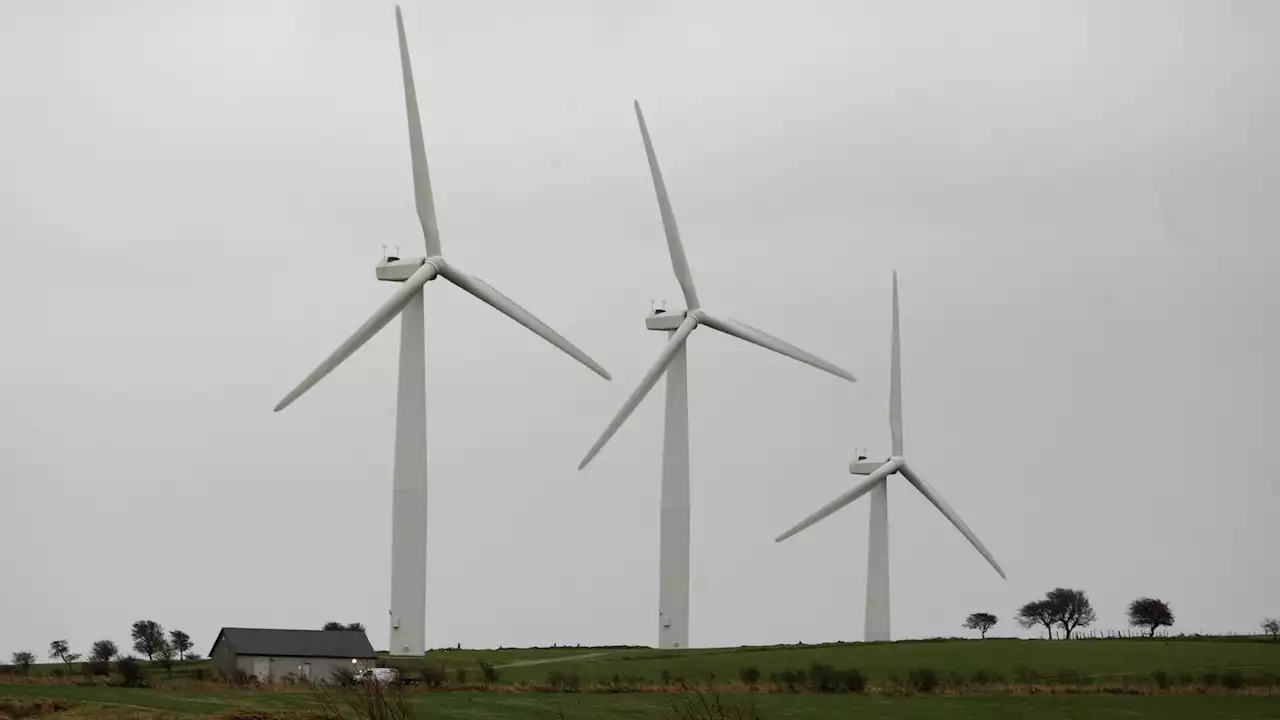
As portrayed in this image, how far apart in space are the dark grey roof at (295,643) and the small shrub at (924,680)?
3429cm

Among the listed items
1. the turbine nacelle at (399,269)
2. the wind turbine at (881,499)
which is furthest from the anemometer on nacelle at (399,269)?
the wind turbine at (881,499)

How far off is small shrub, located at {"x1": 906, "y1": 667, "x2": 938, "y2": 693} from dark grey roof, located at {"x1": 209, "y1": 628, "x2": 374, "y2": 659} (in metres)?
34.3

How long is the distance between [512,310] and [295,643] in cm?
2136

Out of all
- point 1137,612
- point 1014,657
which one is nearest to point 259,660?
point 1014,657

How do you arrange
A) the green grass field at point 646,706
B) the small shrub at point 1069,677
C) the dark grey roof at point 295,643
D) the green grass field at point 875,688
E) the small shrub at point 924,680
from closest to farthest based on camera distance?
the green grass field at point 646,706 → the green grass field at point 875,688 → the small shrub at point 924,680 → the small shrub at point 1069,677 → the dark grey roof at point 295,643

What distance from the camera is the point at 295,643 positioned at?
107938 millimetres

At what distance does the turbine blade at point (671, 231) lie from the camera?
12225 centimetres

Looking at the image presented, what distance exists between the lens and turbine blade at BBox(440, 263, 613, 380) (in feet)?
344

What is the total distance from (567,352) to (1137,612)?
86135 millimetres

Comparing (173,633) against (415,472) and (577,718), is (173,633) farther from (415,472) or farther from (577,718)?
(577,718)

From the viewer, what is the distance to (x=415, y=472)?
10575 centimetres

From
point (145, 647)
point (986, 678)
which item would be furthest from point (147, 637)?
point (986, 678)

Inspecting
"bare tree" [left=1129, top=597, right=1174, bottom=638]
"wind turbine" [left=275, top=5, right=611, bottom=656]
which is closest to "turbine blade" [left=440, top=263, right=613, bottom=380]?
"wind turbine" [left=275, top=5, right=611, bottom=656]

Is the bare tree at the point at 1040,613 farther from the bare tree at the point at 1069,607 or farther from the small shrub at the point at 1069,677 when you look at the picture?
the small shrub at the point at 1069,677
